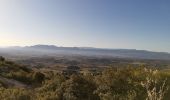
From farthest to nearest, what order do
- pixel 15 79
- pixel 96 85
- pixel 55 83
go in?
pixel 15 79 < pixel 55 83 < pixel 96 85

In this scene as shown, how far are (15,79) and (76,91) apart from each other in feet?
29.7

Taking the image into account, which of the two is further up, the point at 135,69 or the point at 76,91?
the point at 135,69

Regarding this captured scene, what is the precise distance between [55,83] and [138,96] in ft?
→ 13.7

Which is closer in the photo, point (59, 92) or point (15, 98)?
point (15, 98)

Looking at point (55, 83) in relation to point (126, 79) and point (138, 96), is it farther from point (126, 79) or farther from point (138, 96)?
point (138, 96)

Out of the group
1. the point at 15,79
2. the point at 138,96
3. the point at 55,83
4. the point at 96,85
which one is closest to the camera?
the point at 138,96

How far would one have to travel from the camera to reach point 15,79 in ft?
61.5

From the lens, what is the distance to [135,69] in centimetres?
1161

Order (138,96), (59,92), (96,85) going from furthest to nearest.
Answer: (96,85), (59,92), (138,96)

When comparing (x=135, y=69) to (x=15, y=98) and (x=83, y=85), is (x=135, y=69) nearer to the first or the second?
(x=83, y=85)

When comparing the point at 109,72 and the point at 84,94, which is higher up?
the point at 109,72

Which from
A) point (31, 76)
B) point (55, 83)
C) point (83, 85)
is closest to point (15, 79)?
point (31, 76)

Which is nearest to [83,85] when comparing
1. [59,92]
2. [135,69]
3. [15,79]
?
[59,92]

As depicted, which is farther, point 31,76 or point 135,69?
point 31,76
